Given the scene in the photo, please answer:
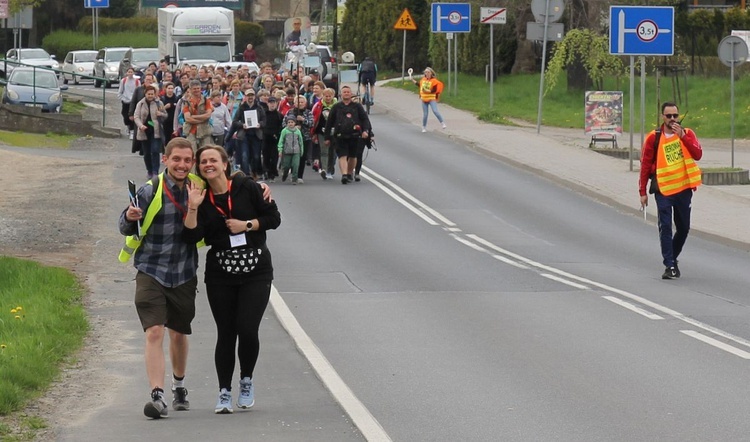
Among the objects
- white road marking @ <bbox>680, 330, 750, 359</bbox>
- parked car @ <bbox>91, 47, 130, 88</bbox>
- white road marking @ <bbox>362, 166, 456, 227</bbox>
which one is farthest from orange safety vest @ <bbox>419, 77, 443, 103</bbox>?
parked car @ <bbox>91, 47, 130, 88</bbox>

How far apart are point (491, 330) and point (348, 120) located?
13.3 m

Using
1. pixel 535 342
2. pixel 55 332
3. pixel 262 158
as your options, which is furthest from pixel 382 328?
pixel 262 158

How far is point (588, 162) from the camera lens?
29.3 meters

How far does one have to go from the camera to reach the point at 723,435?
26.0 ft

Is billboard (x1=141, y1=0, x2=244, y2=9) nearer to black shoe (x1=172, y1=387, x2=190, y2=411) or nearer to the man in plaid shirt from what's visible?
black shoe (x1=172, y1=387, x2=190, y2=411)

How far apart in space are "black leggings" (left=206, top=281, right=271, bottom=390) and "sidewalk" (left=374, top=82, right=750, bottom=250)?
11.3 meters

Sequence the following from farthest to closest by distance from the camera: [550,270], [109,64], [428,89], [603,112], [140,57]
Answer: [109,64] < [140,57] < [428,89] < [603,112] < [550,270]

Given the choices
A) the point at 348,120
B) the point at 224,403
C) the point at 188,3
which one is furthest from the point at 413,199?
the point at 188,3

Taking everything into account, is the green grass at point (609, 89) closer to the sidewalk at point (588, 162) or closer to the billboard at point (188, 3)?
the sidewalk at point (588, 162)

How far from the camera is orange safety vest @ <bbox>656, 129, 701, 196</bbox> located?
15008 millimetres

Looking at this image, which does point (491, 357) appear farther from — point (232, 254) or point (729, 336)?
point (232, 254)

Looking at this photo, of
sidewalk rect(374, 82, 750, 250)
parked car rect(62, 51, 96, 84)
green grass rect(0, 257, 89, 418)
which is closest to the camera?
green grass rect(0, 257, 89, 418)

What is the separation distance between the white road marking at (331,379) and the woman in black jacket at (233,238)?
760 millimetres

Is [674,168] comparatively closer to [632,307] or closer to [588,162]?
[632,307]
